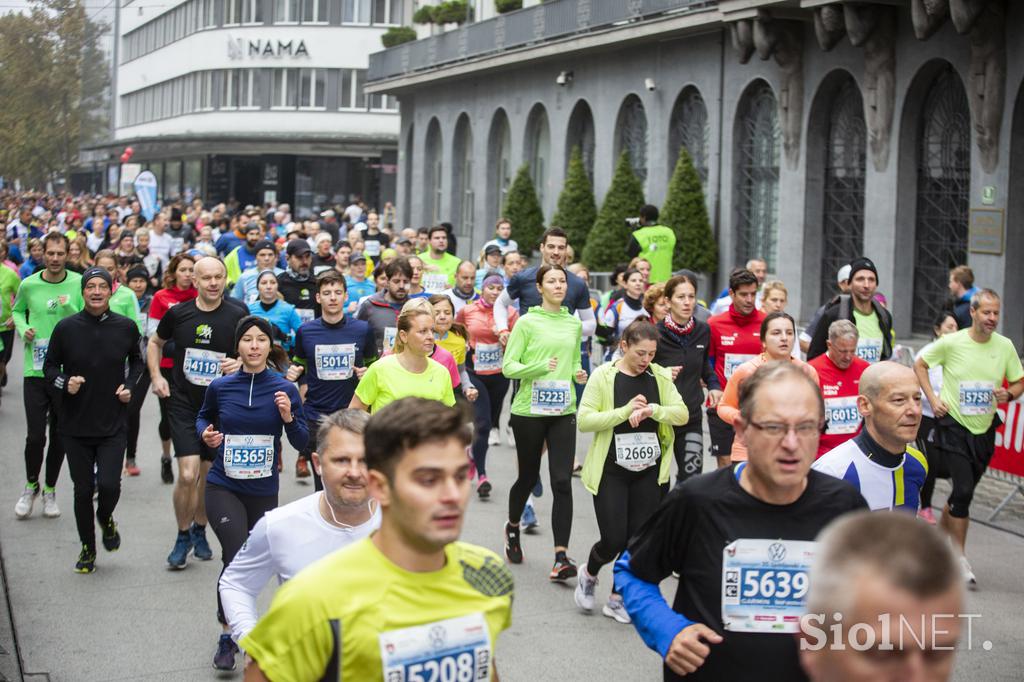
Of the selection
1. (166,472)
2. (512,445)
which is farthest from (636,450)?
(512,445)

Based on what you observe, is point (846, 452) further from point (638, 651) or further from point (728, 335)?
point (728, 335)

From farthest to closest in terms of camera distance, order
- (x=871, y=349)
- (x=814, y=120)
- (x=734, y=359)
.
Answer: (x=814, y=120)
(x=871, y=349)
(x=734, y=359)

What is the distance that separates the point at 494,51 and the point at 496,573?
32075 millimetres

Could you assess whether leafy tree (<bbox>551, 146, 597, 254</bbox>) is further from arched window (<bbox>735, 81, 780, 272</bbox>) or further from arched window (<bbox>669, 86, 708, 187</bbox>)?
arched window (<bbox>735, 81, 780, 272</bbox>)

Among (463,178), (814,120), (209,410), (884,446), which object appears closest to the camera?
(884,446)

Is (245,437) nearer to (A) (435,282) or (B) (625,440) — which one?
(B) (625,440)

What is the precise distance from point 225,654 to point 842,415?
12.4 ft

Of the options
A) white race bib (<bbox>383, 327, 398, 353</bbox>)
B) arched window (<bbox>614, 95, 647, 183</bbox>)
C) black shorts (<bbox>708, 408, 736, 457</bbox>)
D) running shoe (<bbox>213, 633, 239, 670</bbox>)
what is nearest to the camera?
running shoe (<bbox>213, 633, 239, 670</bbox>)

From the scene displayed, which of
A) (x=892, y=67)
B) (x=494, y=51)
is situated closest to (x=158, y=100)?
(x=494, y=51)

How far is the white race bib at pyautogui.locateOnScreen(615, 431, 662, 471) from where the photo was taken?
866 centimetres

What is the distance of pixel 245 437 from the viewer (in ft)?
26.5

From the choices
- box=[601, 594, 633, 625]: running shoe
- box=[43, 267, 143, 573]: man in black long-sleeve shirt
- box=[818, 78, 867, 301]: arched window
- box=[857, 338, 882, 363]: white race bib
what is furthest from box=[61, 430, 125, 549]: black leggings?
box=[818, 78, 867, 301]: arched window

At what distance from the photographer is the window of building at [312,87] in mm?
64188

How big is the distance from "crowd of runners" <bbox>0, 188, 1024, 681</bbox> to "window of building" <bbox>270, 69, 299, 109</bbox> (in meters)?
48.0
